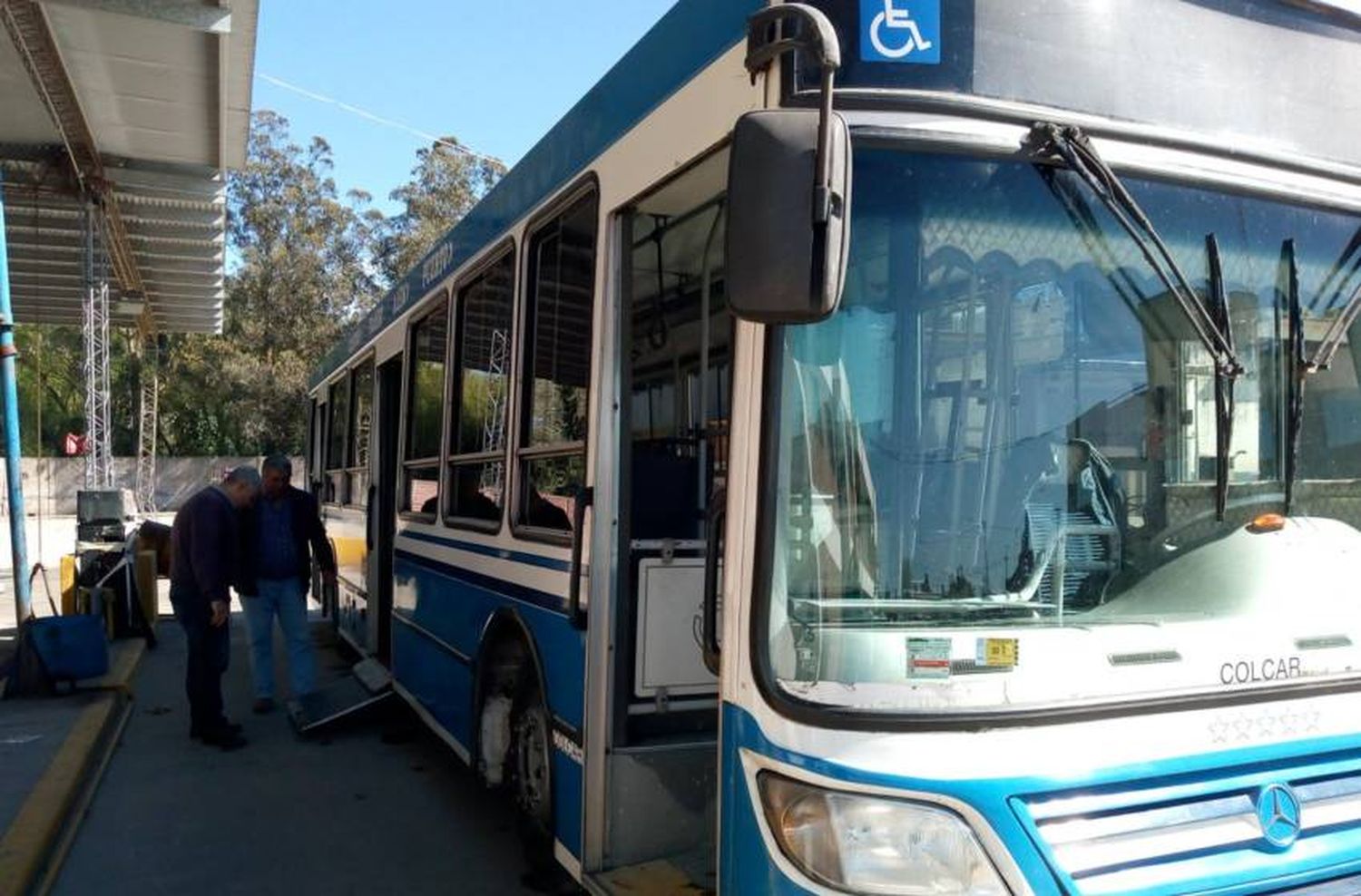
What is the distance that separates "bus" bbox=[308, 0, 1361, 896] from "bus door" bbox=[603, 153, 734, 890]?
30 cm

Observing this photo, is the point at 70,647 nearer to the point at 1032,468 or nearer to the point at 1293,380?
the point at 1032,468

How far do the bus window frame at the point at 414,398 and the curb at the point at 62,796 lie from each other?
2.17m

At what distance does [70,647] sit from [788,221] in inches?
286

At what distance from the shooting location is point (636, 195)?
330 centimetres

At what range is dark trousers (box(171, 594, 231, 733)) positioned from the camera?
6762 millimetres

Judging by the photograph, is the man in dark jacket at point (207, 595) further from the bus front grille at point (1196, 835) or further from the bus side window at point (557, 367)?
the bus front grille at point (1196, 835)

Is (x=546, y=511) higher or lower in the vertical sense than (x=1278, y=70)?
lower

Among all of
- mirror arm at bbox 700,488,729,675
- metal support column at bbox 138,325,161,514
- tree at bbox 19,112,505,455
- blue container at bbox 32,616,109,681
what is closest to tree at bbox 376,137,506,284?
tree at bbox 19,112,505,455

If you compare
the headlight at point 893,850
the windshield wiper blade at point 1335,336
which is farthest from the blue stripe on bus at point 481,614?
the windshield wiper blade at point 1335,336

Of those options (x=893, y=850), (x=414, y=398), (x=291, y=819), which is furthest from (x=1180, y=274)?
(x=291, y=819)

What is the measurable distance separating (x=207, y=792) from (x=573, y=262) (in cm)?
387

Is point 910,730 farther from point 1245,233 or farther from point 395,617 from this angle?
point 395,617

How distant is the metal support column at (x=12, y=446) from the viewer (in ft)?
26.1

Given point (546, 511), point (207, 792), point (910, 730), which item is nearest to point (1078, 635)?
point (910, 730)
